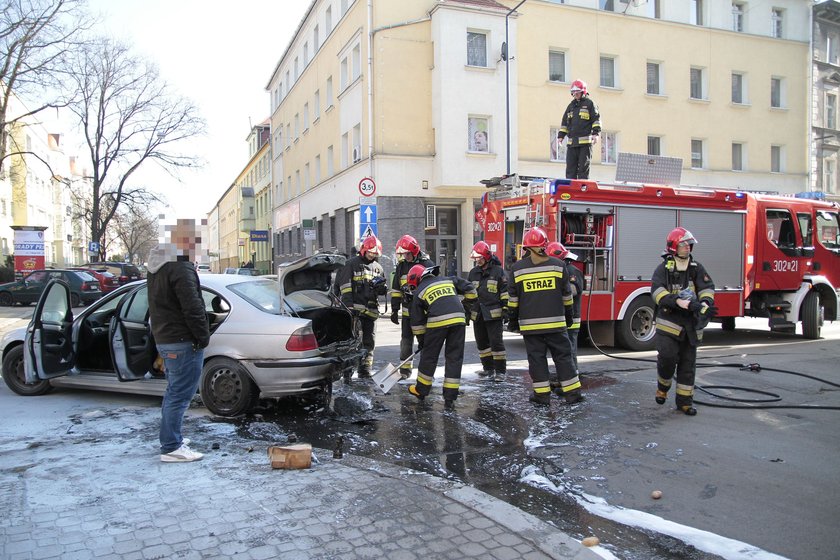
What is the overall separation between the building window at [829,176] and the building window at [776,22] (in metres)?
6.67

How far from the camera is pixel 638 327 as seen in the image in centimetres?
1005

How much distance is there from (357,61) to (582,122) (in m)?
14.3

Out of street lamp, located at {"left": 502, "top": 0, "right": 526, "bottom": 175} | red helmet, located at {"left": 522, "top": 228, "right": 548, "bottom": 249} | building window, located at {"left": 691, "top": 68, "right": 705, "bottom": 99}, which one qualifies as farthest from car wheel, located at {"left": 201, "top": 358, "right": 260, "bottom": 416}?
building window, located at {"left": 691, "top": 68, "right": 705, "bottom": 99}

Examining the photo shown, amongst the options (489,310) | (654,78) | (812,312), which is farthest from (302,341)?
(654,78)

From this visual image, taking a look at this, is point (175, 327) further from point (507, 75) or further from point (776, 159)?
point (776, 159)

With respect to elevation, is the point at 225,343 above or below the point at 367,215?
Answer: below

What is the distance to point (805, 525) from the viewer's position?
344 centimetres

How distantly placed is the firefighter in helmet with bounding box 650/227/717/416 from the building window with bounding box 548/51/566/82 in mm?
18478

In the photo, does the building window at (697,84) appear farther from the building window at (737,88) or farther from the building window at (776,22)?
the building window at (776,22)

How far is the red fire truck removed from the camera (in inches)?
370

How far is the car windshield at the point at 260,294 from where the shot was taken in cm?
581

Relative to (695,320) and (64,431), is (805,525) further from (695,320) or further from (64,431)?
(64,431)

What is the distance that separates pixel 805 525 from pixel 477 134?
746 inches

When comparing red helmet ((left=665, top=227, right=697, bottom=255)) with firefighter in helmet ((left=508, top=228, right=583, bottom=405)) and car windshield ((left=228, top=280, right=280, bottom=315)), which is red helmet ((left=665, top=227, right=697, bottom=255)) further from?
car windshield ((left=228, top=280, right=280, bottom=315))
